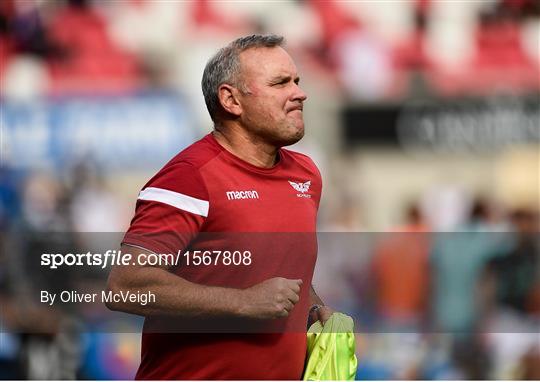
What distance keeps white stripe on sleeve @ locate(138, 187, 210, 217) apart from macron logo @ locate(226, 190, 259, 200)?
0.10m

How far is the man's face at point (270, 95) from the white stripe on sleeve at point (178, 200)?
1.30 ft

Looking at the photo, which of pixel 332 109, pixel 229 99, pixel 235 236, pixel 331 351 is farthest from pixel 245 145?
pixel 332 109

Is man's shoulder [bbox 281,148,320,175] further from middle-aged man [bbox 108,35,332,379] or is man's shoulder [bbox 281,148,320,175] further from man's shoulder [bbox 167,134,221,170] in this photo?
man's shoulder [bbox 167,134,221,170]

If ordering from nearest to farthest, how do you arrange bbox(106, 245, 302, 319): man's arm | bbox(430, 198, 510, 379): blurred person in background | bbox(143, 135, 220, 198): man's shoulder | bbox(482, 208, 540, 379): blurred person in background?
1. bbox(106, 245, 302, 319): man's arm
2. bbox(143, 135, 220, 198): man's shoulder
3. bbox(482, 208, 540, 379): blurred person in background
4. bbox(430, 198, 510, 379): blurred person in background

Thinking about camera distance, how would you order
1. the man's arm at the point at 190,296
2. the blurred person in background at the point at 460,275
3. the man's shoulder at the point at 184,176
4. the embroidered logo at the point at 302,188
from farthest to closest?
the blurred person in background at the point at 460,275 < the embroidered logo at the point at 302,188 < the man's shoulder at the point at 184,176 < the man's arm at the point at 190,296

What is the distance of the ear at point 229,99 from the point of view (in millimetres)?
4246

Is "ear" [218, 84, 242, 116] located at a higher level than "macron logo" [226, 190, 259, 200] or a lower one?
higher

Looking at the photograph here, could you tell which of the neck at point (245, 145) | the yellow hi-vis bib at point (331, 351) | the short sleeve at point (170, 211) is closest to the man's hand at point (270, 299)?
the short sleeve at point (170, 211)

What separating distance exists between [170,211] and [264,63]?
2.09 feet

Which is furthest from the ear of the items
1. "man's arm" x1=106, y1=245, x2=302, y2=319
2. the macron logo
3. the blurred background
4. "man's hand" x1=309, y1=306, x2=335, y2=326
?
the blurred background

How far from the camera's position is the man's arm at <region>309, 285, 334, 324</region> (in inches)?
172

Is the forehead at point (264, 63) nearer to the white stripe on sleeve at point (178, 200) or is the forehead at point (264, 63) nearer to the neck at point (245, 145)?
the neck at point (245, 145)

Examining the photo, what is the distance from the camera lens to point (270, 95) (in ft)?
13.8

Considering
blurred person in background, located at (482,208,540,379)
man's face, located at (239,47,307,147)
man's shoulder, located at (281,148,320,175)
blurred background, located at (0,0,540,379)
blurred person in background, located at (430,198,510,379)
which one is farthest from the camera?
blurred background, located at (0,0,540,379)
